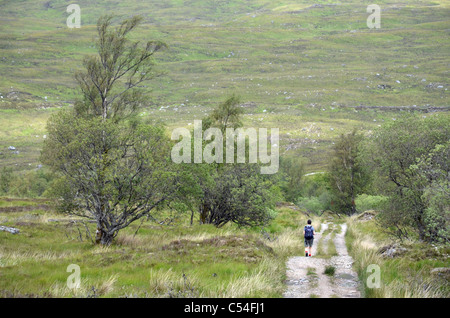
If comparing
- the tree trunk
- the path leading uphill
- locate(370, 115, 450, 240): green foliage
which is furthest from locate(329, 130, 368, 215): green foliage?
the tree trunk

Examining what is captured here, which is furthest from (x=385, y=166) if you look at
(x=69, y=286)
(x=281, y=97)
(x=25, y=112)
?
(x=281, y=97)

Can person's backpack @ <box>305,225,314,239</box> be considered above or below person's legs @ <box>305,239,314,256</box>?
above

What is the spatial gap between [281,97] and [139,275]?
181 m

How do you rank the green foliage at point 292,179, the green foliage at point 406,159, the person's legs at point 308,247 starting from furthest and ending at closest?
the green foliage at point 292,179, the green foliage at point 406,159, the person's legs at point 308,247

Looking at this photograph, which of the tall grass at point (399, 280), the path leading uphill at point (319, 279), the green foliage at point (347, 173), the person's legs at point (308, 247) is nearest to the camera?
the tall grass at point (399, 280)

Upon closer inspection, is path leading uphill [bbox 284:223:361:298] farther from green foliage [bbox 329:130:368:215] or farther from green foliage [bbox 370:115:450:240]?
green foliage [bbox 329:130:368:215]

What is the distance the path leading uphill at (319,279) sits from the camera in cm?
1012

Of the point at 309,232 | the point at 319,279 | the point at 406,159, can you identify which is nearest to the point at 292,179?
the point at 406,159

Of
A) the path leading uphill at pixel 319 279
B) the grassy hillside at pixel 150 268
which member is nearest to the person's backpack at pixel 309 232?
the grassy hillside at pixel 150 268

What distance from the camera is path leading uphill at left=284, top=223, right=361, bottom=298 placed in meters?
10.1

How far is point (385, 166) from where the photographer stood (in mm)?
20250

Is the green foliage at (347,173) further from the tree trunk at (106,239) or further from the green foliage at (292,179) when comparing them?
the tree trunk at (106,239)
